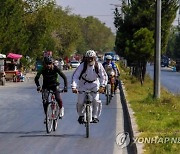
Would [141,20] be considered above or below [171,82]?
above

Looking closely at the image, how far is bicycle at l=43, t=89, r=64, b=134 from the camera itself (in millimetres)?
14104

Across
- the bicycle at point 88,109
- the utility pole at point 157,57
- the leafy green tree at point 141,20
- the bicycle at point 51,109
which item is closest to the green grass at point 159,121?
the utility pole at point 157,57

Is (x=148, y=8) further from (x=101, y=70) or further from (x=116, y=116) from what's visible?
(x=101, y=70)

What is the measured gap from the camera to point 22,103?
940 inches

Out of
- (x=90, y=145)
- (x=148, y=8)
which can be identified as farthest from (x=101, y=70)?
(x=148, y=8)

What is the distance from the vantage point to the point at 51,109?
46.5ft

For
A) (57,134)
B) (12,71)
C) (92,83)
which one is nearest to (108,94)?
(92,83)

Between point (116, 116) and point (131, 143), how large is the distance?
6.20 metres

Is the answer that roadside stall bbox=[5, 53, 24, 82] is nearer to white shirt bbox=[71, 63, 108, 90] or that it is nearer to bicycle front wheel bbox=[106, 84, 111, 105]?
bicycle front wheel bbox=[106, 84, 111, 105]

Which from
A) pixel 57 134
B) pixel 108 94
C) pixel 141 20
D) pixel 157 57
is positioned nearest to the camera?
pixel 57 134

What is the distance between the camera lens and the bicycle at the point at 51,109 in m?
14.1

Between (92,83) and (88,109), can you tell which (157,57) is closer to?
(92,83)

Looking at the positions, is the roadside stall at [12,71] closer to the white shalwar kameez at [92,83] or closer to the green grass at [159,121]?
the green grass at [159,121]

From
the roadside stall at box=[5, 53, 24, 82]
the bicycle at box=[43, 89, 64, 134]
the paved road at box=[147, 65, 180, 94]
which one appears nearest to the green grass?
the bicycle at box=[43, 89, 64, 134]
